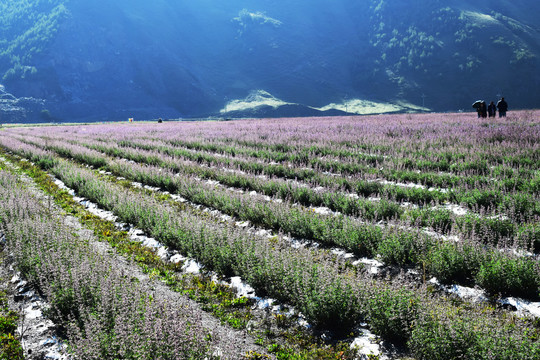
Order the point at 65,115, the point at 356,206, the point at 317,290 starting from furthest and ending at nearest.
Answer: the point at 65,115 < the point at 356,206 < the point at 317,290

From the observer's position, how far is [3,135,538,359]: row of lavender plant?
3041 millimetres

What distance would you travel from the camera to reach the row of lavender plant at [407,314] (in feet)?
9.98

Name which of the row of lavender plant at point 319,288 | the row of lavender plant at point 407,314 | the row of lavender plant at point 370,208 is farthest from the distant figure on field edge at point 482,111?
the row of lavender plant at point 407,314

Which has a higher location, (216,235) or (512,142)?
(512,142)

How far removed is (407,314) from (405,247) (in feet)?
6.15

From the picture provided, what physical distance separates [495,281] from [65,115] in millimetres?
175145

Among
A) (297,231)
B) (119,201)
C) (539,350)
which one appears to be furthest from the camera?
(119,201)

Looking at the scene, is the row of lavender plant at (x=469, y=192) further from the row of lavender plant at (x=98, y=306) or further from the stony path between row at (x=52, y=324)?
the row of lavender plant at (x=98, y=306)

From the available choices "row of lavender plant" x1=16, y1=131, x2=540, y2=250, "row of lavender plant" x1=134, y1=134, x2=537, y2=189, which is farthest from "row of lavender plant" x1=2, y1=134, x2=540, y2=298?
"row of lavender plant" x1=134, y1=134, x2=537, y2=189

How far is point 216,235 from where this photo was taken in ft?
19.4

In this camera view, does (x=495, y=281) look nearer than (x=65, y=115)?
Yes

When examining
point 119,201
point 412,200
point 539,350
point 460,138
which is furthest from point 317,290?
point 460,138

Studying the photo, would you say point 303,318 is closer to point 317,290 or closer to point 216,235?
point 317,290

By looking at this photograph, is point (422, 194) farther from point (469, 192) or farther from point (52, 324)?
point (52, 324)
